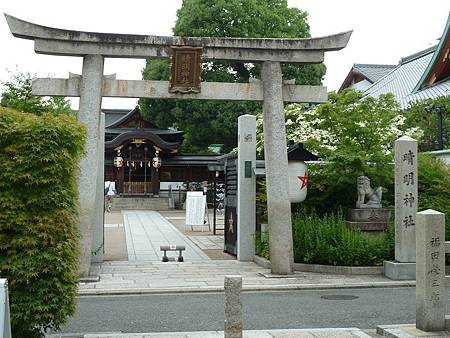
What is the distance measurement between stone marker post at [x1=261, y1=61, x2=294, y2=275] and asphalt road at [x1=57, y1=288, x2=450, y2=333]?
1.66 m

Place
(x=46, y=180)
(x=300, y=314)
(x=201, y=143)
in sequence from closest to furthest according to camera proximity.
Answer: (x=46, y=180), (x=300, y=314), (x=201, y=143)

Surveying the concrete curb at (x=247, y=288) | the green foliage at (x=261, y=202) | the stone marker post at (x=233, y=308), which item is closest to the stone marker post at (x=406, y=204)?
the concrete curb at (x=247, y=288)

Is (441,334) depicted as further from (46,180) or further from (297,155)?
(297,155)

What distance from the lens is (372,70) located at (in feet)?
168

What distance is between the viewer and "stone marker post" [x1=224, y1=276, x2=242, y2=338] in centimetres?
656

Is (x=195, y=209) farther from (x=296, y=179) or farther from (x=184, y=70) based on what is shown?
(x=184, y=70)

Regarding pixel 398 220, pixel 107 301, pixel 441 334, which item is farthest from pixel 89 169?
pixel 441 334

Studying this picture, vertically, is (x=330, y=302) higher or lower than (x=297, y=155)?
lower

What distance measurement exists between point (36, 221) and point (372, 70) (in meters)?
48.6

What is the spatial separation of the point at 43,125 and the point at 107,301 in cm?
471

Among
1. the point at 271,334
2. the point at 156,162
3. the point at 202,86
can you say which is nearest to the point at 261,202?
the point at 202,86

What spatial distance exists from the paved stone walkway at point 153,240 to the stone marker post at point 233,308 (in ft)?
29.5

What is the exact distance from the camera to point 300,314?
8.87 metres

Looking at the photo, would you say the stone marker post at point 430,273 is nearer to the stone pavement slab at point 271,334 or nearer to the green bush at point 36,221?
the stone pavement slab at point 271,334
